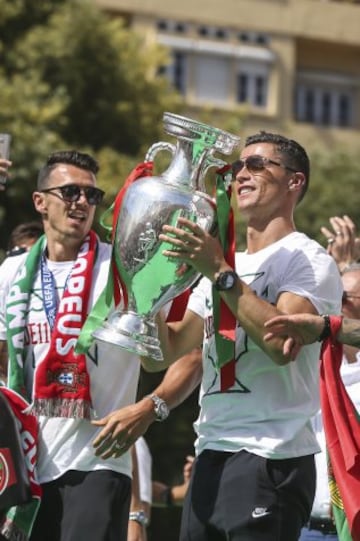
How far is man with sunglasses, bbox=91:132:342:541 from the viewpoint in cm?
512

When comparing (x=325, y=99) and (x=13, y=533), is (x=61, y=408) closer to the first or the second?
(x=13, y=533)

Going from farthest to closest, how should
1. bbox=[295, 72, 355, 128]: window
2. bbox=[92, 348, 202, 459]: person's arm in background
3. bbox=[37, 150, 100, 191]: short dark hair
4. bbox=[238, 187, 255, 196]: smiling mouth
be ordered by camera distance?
bbox=[295, 72, 355, 128]: window
bbox=[37, 150, 100, 191]: short dark hair
bbox=[92, 348, 202, 459]: person's arm in background
bbox=[238, 187, 255, 196]: smiling mouth

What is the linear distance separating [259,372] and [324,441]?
4.61ft

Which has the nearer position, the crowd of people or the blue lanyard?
the crowd of people

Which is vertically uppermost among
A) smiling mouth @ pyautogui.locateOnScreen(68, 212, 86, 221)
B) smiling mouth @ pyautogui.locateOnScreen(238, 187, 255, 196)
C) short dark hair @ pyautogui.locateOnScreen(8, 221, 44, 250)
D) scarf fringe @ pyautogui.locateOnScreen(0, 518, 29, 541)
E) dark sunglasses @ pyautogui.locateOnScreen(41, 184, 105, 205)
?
smiling mouth @ pyautogui.locateOnScreen(238, 187, 255, 196)

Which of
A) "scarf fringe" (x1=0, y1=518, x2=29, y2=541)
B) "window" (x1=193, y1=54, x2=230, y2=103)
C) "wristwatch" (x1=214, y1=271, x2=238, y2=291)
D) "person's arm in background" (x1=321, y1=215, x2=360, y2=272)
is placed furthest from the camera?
"window" (x1=193, y1=54, x2=230, y2=103)

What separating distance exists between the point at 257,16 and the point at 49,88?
57.0 ft

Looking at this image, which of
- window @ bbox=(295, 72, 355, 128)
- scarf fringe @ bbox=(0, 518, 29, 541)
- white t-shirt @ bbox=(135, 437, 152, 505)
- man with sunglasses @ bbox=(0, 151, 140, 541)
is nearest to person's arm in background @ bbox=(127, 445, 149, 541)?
white t-shirt @ bbox=(135, 437, 152, 505)

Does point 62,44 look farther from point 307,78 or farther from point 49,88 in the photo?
point 307,78

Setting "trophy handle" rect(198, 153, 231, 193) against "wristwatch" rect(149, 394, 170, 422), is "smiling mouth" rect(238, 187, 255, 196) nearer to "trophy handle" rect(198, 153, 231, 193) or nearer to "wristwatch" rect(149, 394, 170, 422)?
"trophy handle" rect(198, 153, 231, 193)

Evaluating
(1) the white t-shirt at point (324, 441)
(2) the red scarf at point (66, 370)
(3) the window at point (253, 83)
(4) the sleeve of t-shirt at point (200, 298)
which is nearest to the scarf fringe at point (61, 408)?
(2) the red scarf at point (66, 370)

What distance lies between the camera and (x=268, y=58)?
132 ft

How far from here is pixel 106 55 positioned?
24.9 m

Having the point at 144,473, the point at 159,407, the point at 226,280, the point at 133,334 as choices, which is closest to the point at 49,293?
the point at 159,407
